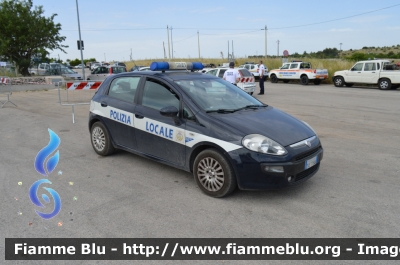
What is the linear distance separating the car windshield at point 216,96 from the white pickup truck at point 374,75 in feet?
59.1

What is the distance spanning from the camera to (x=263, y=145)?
168 inches

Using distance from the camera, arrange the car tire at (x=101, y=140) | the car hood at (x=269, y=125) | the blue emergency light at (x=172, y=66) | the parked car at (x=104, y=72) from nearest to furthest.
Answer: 1. the car hood at (x=269, y=125)
2. the blue emergency light at (x=172, y=66)
3. the car tire at (x=101, y=140)
4. the parked car at (x=104, y=72)

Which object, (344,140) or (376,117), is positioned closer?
(344,140)

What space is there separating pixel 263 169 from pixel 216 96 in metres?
1.56

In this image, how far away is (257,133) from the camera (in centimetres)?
437

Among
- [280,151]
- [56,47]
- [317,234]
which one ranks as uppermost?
[56,47]

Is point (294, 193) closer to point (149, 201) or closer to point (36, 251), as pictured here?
point (149, 201)

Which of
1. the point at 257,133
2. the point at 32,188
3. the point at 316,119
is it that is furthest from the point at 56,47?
the point at 257,133

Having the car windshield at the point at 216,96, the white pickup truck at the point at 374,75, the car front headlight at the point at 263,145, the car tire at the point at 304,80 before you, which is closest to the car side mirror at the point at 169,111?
the car windshield at the point at 216,96

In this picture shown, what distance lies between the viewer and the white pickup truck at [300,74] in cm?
2520

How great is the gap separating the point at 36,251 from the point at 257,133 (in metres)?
2.74

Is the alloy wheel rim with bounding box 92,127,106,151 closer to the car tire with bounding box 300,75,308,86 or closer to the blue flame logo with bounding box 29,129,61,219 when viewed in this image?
the blue flame logo with bounding box 29,129,61,219

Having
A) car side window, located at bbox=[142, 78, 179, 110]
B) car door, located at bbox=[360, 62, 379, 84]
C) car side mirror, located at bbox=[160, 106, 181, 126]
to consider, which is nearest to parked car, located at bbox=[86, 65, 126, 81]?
car door, located at bbox=[360, 62, 379, 84]

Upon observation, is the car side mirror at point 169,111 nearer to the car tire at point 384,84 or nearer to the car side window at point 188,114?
the car side window at point 188,114
